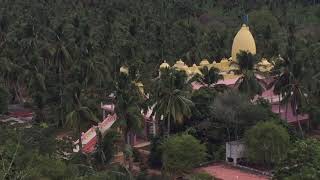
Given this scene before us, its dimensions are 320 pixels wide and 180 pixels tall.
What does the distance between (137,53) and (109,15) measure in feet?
64.6

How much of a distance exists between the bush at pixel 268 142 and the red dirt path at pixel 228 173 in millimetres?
1237

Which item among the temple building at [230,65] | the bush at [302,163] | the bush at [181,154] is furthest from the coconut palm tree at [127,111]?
the temple building at [230,65]

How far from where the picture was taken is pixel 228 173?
A: 4262cm

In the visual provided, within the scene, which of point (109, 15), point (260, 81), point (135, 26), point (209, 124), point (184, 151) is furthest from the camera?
point (109, 15)

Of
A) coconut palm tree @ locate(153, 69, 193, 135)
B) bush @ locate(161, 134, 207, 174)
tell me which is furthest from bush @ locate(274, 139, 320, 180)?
coconut palm tree @ locate(153, 69, 193, 135)

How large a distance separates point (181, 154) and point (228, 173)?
4.46 metres

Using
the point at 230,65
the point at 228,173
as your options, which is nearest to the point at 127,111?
the point at 228,173

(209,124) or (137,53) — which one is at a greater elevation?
(137,53)

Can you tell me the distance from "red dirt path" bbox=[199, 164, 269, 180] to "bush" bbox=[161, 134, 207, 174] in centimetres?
213

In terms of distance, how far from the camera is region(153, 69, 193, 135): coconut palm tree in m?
42.9

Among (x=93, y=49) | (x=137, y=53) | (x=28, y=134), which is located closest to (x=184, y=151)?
(x=28, y=134)

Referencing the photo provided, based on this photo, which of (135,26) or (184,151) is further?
(135,26)

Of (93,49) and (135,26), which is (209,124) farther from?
(135,26)

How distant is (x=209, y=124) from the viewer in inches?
1799
